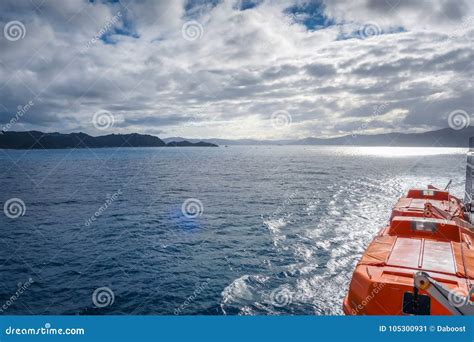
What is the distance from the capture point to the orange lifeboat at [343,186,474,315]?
12.0 m

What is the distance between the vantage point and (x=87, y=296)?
792 inches

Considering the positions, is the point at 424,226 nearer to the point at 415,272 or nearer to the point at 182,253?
the point at 415,272

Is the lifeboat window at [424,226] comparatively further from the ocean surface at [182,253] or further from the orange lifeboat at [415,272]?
the ocean surface at [182,253]

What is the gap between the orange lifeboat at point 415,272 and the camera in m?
12.0

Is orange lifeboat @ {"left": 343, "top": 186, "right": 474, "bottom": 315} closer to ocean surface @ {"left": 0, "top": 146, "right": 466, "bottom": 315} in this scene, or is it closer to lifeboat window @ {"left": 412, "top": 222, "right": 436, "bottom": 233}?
lifeboat window @ {"left": 412, "top": 222, "right": 436, "bottom": 233}

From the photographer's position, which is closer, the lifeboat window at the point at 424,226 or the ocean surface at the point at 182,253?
the ocean surface at the point at 182,253

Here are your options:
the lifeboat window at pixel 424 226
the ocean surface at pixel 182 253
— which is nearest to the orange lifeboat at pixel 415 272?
the lifeboat window at pixel 424 226

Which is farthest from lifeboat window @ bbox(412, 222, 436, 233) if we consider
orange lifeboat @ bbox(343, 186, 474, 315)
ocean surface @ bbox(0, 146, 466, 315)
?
ocean surface @ bbox(0, 146, 466, 315)

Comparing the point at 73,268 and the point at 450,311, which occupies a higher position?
the point at 73,268

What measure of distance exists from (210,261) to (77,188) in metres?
50.4

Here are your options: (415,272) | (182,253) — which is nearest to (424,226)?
(415,272)
